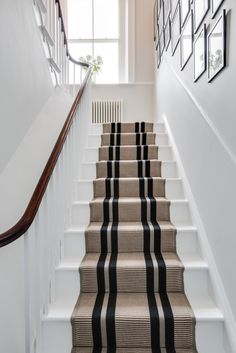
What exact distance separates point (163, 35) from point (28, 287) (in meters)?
3.50

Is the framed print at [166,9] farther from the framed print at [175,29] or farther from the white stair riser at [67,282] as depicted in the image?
the white stair riser at [67,282]

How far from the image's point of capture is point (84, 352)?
1741 mm

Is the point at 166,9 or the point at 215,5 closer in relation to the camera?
the point at 215,5

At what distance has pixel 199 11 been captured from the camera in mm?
2133

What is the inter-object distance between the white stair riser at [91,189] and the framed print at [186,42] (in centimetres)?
100

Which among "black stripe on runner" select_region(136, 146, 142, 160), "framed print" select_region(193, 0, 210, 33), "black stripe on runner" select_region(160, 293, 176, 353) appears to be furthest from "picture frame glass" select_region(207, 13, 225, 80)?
"black stripe on runner" select_region(136, 146, 142, 160)

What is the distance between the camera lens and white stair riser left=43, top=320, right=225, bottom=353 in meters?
1.72

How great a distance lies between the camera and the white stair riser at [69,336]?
1.72 m

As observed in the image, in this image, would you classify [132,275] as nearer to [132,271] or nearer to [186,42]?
[132,271]

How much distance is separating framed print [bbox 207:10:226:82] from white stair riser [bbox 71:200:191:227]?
1.04m

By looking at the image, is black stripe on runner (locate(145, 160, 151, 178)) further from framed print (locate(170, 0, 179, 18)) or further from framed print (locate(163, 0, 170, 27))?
framed print (locate(163, 0, 170, 27))

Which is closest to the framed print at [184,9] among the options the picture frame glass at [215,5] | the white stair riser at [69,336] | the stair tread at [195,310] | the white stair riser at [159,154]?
the picture frame glass at [215,5]

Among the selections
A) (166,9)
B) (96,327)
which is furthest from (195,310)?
(166,9)

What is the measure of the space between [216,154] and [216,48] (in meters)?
0.59
